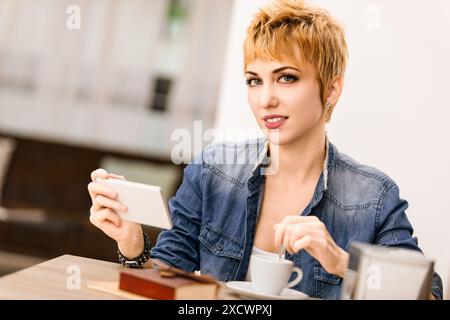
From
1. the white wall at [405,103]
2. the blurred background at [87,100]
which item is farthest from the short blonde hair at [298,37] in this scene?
the blurred background at [87,100]

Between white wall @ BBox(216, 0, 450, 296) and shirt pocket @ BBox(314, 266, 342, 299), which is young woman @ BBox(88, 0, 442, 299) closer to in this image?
shirt pocket @ BBox(314, 266, 342, 299)

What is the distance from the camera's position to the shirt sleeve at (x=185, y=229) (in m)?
1.49

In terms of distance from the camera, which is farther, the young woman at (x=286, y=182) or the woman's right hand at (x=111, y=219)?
the young woman at (x=286, y=182)

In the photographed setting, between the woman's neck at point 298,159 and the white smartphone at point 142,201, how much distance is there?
56 cm

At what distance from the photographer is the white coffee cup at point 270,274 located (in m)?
1.06

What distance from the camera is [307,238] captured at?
3.53 ft

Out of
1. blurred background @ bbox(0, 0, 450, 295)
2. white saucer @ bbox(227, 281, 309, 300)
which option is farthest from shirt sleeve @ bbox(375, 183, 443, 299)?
blurred background @ bbox(0, 0, 450, 295)

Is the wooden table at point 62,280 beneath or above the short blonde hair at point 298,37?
beneath

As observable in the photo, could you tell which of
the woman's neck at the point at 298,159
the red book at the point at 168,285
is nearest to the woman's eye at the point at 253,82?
the woman's neck at the point at 298,159

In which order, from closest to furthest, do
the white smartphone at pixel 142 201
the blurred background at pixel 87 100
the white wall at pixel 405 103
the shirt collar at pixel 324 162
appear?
the white smartphone at pixel 142 201
the shirt collar at pixel 324 162
the white wall at pixel 405 103
the blurred background at pixel 87 100

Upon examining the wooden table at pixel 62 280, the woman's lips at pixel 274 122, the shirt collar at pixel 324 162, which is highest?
the woman's lips at pixel 274 122

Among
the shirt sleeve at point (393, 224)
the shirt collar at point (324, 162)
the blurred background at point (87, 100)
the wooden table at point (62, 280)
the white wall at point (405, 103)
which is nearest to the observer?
the wooden table at point (62, 280)

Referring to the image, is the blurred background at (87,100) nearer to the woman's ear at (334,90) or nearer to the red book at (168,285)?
the woman's ear at (334,90)
